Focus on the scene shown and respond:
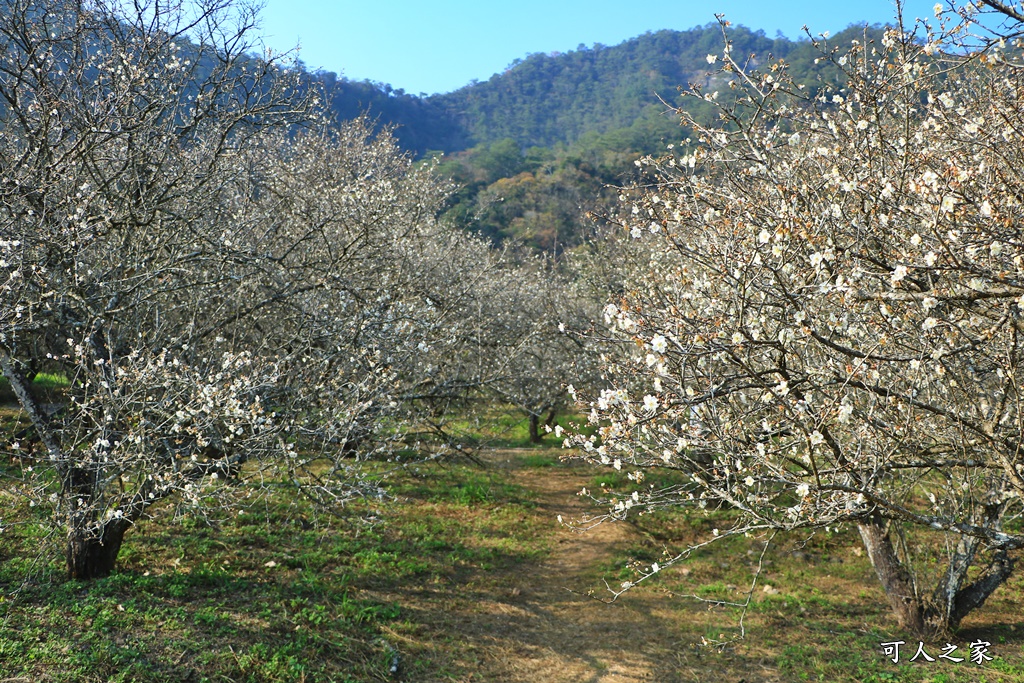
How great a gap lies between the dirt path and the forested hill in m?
37.6

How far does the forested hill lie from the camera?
51938 mm

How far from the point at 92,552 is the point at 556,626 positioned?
4.28 m

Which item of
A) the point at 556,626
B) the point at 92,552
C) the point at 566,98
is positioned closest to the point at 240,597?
the point at 92,552

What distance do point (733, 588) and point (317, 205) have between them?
263 inches

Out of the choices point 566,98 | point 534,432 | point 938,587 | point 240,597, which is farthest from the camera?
point 566,98

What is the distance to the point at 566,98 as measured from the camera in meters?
73.9

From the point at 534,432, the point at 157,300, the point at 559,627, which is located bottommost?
the point at 559,627

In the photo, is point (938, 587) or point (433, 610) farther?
point (433, 610)

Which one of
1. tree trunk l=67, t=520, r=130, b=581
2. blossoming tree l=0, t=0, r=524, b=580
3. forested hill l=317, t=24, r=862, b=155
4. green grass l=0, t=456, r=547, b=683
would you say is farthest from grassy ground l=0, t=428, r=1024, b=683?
forested hill l=317, t=24, r=862, b=155

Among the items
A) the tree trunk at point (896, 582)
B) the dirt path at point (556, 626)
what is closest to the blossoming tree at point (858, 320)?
the tree trunk at point (896, 582)

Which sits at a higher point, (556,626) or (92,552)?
(92,552)

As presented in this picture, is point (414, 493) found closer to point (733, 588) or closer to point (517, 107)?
point (733, 588)

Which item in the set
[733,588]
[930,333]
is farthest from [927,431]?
[733,588]

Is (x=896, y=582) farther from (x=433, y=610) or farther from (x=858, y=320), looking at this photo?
(x=433, y=610)
